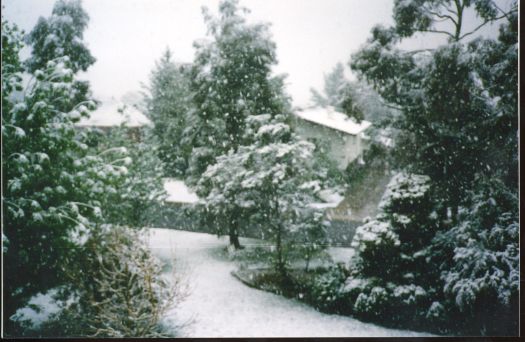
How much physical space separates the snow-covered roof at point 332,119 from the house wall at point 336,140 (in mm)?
52

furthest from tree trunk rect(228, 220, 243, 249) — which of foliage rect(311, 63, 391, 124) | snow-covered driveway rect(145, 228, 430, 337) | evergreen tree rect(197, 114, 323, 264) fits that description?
foliage rect(311, 63, 391, 124)

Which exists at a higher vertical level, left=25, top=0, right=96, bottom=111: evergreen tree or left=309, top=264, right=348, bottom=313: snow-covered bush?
left=25, top=0, right=96, bottom=111: evergreen tree

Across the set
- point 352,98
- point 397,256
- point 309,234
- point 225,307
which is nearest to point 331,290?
point 309,234

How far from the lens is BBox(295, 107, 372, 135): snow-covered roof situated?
477cm

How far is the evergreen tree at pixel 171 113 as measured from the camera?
15.5 feet

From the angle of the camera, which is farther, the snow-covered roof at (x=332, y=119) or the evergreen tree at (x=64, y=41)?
the snow-covered roof at (x=332, y=119)

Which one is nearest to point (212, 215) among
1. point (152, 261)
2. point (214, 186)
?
point (214, 186)

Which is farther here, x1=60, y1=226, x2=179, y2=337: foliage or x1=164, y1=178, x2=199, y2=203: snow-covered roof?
x1=164, y1=178, x2=199, y2=203: snow-covered roof

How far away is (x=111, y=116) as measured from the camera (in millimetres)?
4844

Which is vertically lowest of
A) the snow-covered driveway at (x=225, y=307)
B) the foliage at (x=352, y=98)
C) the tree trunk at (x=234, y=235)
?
the snow-covered driveway at (x=225, y=307)

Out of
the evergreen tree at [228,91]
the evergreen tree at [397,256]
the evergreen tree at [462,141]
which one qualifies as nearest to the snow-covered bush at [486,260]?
the evergreen tree at [462,141]

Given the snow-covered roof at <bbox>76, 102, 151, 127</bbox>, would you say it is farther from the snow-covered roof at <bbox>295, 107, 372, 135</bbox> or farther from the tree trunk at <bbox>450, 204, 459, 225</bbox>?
the tree trunk at <bbox>450, 204, 459, 225</bbox>

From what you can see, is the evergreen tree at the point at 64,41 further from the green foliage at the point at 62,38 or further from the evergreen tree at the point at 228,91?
the evergreen tree at the point at 228,91

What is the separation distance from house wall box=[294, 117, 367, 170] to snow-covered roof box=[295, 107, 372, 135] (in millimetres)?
52
